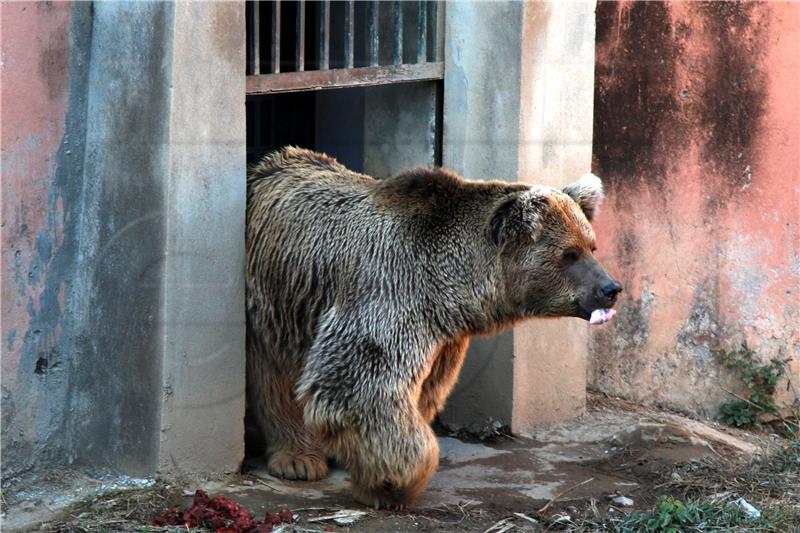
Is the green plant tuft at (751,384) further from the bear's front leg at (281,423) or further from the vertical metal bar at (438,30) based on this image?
the bear's front leg at (281,423)

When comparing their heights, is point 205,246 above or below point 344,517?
above

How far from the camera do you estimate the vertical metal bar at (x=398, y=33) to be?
662 cm

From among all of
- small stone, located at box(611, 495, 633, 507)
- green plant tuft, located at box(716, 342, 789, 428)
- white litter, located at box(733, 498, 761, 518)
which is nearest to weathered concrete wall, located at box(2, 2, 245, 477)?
small stone, located at box(611, 495, 633, 507)

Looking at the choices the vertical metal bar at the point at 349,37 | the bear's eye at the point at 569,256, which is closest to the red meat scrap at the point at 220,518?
the bear's eye at the point at 569,256

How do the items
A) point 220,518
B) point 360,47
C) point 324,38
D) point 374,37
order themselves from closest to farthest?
point 220,518
point 324,38
point 374,37
point 360,47

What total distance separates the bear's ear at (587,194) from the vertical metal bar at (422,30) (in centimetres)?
154

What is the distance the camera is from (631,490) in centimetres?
590

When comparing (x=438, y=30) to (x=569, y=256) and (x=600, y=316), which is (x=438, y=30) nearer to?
(x=569, y=256)

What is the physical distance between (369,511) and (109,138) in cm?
215

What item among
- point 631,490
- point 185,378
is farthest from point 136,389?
point 631,490

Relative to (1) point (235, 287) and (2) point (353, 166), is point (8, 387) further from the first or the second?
(2) point (353, 166)

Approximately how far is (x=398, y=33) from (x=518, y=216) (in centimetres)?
187

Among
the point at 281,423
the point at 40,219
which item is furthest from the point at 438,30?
the point at 40,219

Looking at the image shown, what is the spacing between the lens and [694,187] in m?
7.46
